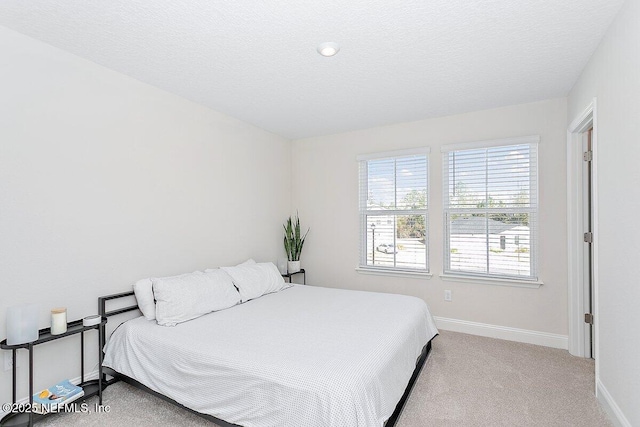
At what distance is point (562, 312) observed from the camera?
10.7 feet

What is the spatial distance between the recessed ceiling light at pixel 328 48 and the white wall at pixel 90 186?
1640mm

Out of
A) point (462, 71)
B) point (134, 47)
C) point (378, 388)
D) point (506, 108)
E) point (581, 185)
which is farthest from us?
point (506, 108)

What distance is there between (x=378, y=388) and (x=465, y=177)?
108 inches

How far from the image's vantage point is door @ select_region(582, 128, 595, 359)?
2.99 metres

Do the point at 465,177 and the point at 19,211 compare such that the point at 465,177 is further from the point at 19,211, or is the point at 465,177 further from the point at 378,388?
the point at 19,211

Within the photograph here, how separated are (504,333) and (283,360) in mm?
2798

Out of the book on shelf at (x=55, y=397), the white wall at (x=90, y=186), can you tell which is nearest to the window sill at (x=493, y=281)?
the white wall at (x=90, y=186)

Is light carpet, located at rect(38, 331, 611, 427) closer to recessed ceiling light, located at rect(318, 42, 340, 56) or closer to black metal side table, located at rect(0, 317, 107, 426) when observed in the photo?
black metal side table, located at rect(0, 317, 107, 426)

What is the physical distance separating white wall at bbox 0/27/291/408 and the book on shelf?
17 centimetres

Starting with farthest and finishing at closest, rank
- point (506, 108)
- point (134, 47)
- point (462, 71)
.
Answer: point (506, 108) < point (462, 71) < point (134, 47)

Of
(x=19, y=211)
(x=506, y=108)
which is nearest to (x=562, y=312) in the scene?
(x=506, y=108)

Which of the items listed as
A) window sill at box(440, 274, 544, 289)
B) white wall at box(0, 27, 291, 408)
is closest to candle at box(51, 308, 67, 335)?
white wall at box(0, 27, 291, 408)

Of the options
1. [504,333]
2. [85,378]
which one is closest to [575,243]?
[504,333]

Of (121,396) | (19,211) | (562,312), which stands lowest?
(121,396)
